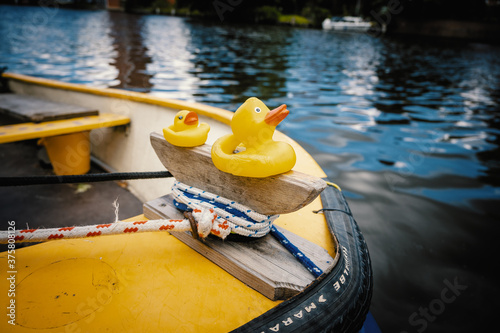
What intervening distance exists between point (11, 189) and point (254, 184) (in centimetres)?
327

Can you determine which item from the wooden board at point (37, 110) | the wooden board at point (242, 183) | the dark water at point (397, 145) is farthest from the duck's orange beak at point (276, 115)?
the wooden board at point (37, 110)

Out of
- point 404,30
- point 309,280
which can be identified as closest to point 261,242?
point 309,280

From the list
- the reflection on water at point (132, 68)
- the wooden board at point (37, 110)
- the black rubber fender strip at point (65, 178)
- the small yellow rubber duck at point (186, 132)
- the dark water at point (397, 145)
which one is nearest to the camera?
the black rubber fender strip at point (65, 178)

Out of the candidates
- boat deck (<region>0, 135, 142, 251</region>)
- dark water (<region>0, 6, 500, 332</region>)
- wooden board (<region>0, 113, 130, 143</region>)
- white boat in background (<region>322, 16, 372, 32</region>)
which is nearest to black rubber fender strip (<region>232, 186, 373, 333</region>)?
dark water (<region>0, 6, 500, 332</region>)

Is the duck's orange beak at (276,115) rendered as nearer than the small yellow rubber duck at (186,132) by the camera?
Yes

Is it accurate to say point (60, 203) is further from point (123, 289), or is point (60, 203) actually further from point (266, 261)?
point (266, 261)

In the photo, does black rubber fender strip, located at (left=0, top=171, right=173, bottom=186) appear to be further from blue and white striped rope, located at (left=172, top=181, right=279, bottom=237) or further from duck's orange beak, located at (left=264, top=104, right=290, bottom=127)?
duck's orange beak, located at (left=264, top=104, right=290, bottom=127)

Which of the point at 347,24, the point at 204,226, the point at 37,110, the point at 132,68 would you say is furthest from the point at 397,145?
the point at 347,24

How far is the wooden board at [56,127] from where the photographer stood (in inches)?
95.7

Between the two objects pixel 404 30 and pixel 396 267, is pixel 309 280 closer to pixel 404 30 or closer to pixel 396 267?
pixel 396 267

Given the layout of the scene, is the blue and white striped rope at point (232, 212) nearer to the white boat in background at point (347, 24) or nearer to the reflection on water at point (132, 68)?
the reflection on water at point (132, 68)

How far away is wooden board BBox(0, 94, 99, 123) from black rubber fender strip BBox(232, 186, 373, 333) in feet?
10.1

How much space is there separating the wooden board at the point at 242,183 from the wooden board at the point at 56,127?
6.18 feet

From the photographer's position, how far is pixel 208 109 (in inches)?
111
